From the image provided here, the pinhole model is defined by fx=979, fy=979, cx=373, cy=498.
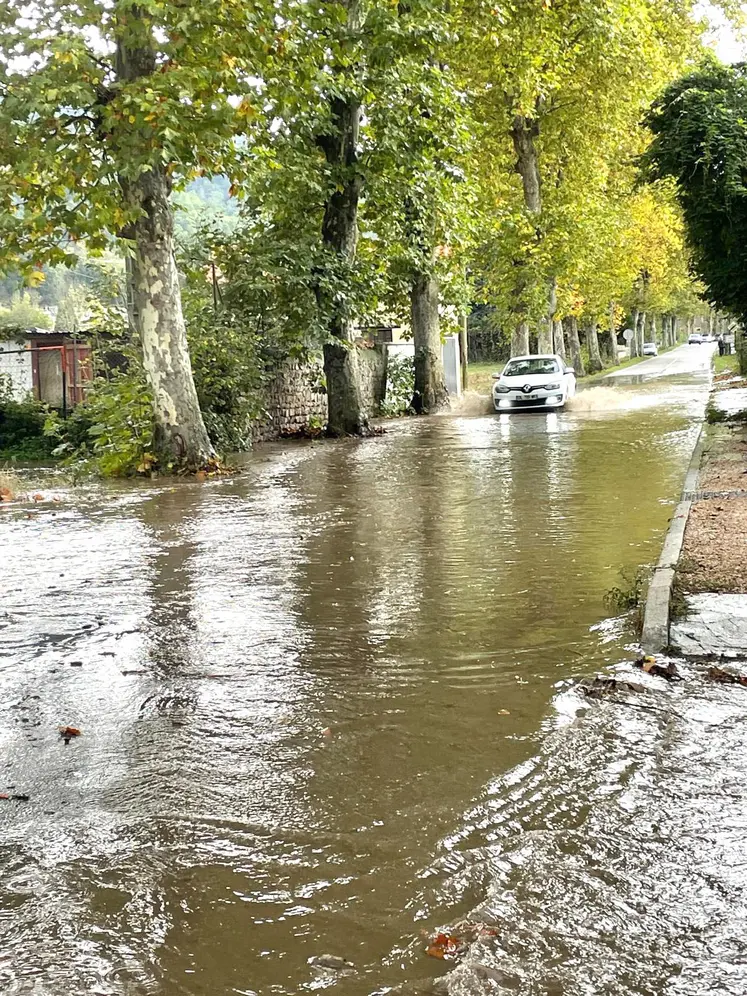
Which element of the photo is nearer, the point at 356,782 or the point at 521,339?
the point at 356,782

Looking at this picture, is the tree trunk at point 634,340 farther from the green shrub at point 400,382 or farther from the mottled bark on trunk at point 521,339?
the green shrub at point 400,382

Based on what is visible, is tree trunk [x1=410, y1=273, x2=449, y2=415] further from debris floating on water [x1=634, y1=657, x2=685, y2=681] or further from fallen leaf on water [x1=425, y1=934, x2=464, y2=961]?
fallen leaf on water [x1=425, y1=934, x2=464, y2=961]

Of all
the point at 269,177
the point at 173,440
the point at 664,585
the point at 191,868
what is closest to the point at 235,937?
the point at 191,868

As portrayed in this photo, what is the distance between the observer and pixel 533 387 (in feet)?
89.8

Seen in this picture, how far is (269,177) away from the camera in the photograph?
19.9 m

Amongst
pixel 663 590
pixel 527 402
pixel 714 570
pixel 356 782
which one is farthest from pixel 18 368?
pixel 356 782

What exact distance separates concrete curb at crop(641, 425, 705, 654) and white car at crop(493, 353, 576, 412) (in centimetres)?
1789

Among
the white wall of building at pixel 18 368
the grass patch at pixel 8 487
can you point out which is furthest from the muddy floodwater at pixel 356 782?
the white wall of building at pixel 18 368

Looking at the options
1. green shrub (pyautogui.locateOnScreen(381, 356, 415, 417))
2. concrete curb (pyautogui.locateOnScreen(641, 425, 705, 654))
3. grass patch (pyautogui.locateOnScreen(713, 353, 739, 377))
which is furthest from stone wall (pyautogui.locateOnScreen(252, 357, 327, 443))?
grass patch (pyautogui.locateOnScreen(713, 353, 739, 377))

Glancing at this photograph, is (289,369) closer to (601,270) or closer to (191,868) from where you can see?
(191,868)

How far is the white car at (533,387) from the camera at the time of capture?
27.4m

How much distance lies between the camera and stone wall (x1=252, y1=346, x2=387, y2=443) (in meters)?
23.0

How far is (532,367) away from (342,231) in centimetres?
924

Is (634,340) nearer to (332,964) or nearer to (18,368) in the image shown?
(18,368)
